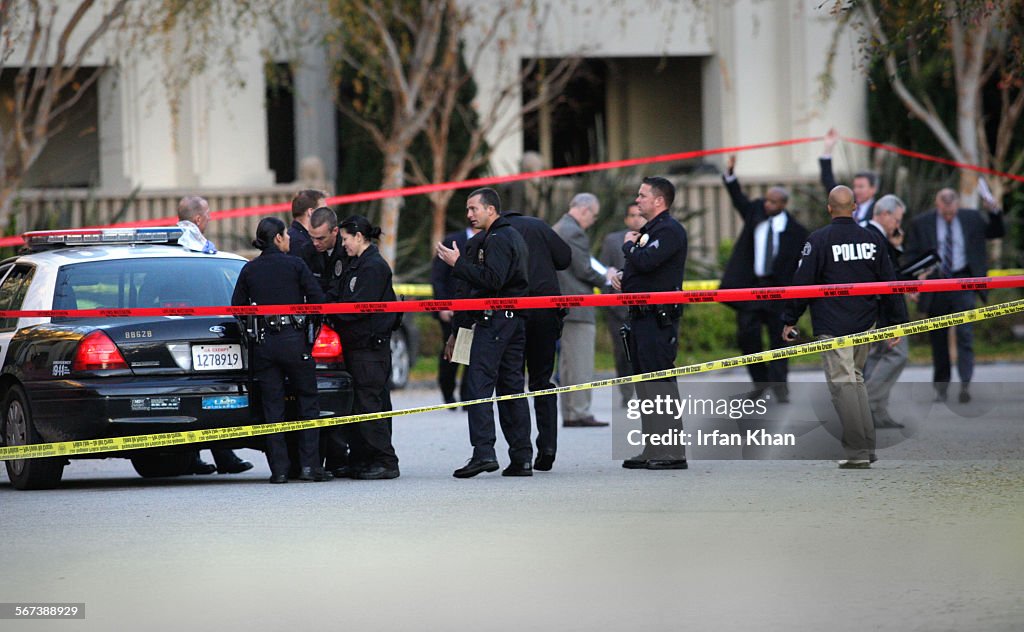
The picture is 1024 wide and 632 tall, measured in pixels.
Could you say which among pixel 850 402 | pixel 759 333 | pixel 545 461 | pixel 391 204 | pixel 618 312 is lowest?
pixel 545 461

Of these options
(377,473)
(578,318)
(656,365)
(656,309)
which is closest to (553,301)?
(656,309)

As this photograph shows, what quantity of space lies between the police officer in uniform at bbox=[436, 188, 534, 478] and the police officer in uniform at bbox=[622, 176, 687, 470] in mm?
720

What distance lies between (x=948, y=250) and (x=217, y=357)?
718 cm

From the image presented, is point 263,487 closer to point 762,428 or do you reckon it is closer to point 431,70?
point 762,428

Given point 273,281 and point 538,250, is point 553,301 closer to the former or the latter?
point 538,250

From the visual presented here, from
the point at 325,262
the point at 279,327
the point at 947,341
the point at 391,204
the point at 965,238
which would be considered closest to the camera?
→ the point at 279,327

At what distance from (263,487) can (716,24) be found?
56.7 ft

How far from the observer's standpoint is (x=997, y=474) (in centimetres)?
996

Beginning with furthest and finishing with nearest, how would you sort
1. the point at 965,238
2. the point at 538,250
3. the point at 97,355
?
1. the point at 965,238
2. the point at 538,250
3. the point at 97,355

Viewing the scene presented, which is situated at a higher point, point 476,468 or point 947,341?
point 947,341

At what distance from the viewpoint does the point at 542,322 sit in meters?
10.5

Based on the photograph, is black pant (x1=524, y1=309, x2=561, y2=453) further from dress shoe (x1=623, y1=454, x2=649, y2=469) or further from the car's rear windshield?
the car's rear windshield

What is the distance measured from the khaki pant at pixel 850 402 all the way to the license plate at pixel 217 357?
350 cm

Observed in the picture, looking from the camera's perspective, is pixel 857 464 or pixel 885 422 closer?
pixel 857 464
